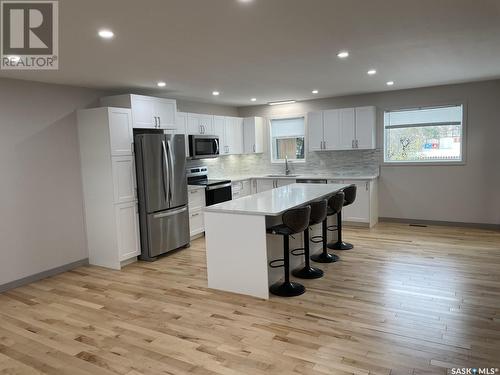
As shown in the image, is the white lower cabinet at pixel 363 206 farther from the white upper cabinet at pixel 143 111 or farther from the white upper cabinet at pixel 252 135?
the white upper cabinet at pixel 143 111

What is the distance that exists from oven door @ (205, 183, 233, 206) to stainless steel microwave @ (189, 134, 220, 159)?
609 mm

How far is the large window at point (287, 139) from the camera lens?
7809mm

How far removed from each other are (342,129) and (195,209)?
10.4 feet

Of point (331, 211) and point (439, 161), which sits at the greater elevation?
point (439, 161)

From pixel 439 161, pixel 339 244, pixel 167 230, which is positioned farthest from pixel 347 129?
pixel 167 230

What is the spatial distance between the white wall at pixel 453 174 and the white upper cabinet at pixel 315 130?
0.48 m

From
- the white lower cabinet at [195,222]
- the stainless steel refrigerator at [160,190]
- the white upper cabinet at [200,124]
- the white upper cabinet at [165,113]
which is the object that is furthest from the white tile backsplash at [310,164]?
the stainless steel refrigerator at [160,190]

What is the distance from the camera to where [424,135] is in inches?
262

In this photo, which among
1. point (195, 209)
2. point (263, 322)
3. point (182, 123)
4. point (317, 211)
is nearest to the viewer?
point (263, 322)

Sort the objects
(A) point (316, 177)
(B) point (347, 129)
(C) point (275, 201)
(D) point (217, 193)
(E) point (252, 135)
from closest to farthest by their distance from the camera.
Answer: (C) point (275, 201)
(D) point (217, 193)
(B) point (347, 129)
(A) point (316, 177)
(E) point (252, 135)

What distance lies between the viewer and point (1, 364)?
275 cm

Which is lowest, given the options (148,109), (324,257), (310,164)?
(324,257)

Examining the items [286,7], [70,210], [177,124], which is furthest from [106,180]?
[286,7]

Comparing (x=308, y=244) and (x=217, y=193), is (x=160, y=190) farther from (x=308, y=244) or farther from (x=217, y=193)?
(x=308, y=244)
